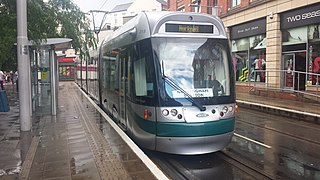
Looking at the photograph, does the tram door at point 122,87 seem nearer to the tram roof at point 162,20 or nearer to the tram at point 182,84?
the tram at point 182,84

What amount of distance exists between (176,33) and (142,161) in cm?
278

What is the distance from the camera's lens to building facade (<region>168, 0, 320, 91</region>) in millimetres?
17828

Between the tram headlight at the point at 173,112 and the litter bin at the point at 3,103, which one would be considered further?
the litter bin at the point at 3,103

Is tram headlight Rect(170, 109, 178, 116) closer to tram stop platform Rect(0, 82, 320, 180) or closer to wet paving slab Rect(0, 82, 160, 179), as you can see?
tram stop platform Rect(0, 82, 320, 180)

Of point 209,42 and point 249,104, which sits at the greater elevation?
point 209,42

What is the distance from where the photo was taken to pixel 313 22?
17.5m

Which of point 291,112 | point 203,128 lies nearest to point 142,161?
point 203,128

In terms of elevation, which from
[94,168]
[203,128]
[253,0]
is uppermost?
[253,0]

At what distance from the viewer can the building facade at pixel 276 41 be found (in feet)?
58.5

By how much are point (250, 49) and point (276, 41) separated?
3.47m

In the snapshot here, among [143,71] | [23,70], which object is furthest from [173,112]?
[23,70]

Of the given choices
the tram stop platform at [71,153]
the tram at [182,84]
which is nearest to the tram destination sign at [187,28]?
the tram at [182,84]

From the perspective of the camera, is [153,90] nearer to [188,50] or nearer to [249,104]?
[188,50]

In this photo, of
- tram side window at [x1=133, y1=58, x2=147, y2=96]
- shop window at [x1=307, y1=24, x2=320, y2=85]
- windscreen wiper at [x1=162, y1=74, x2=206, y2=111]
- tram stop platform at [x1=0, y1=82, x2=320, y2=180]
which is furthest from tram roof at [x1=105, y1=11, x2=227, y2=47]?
shop window at [x1=307, y1=24, x2=320, y2=85]
